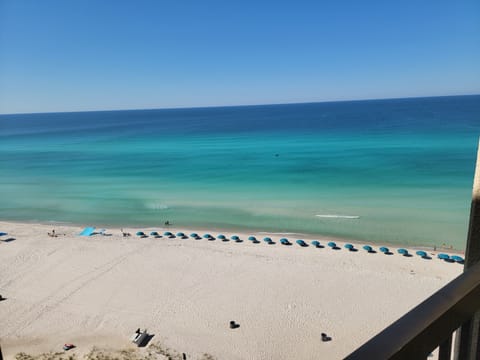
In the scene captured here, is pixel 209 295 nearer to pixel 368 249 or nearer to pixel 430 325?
pixel 368 249

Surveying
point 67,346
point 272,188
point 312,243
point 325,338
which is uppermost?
point 272,188

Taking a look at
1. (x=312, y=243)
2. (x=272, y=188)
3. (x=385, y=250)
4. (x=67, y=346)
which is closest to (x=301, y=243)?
(x=312, y=243)

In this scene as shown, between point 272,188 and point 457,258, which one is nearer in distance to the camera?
point 457,258

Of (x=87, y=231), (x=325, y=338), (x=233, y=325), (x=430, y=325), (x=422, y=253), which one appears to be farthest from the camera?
(x=87, y=231)

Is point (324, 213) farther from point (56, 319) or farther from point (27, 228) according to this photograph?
point (27, 228)

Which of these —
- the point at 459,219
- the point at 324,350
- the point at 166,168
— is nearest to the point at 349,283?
the point at 324,350

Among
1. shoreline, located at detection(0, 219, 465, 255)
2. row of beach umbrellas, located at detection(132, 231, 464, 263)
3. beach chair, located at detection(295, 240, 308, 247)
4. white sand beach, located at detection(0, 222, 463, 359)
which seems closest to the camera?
white sand beach, located at detection(0, 222, 463, 359)

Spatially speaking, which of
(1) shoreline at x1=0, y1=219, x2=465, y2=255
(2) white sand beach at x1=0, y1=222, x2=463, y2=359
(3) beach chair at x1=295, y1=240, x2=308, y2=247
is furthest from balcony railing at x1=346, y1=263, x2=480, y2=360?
(1) shoreline at x1=0, y1=219, x2=465, y2=255

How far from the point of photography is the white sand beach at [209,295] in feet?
35.3

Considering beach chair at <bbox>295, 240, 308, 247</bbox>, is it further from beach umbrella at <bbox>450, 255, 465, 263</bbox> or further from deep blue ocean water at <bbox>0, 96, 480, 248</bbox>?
beach umbrella at <bbox>450, 255, 465, 263</bbox>

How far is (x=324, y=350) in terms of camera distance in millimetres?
10125

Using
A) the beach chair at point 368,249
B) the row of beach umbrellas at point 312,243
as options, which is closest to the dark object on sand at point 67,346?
the row of beach umbrellas at point 312,243

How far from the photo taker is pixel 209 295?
13305 millimetres

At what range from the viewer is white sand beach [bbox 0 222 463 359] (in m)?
10.8
